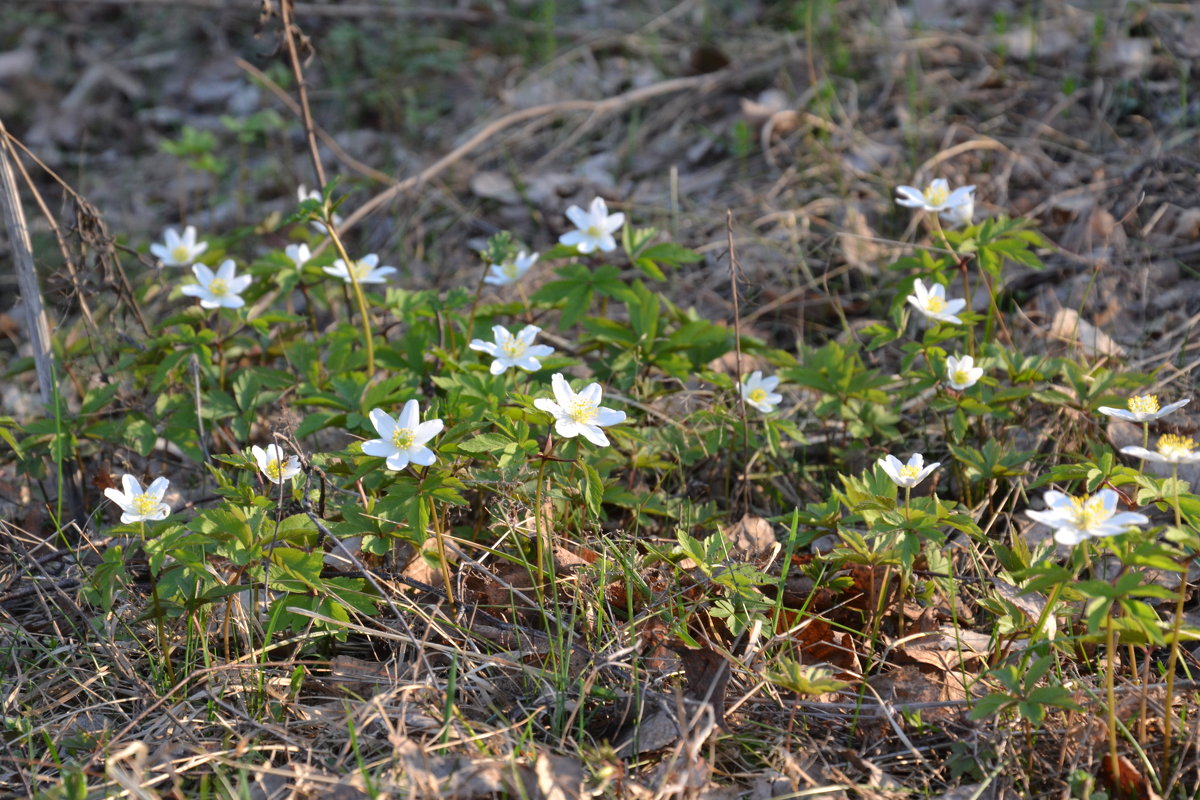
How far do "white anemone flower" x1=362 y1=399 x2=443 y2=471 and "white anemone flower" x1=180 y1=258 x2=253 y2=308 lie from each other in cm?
88

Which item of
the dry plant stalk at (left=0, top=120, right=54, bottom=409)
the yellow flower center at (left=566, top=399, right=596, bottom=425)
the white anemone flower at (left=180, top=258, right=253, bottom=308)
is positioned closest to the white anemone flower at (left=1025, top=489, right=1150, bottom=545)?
the yellow flower center at (left=566, top=399, right=596, bottom=425)

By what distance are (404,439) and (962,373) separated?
1.36 m

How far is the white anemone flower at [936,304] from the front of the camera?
8.05 ft

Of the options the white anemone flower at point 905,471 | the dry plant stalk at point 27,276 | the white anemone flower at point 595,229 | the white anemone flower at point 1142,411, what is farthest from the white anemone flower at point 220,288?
the white anemone flower at point 1142,411

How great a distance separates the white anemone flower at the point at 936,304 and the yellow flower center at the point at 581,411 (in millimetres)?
939

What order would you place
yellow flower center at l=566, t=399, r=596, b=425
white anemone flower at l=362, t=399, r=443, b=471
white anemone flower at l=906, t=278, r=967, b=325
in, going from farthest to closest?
1. white anemone flower at l=906, t=278, r=967, b=325
2. yellow flower center at l=566, t=399, r=596, b=425
3. white anemone flower at l=362, t=399, r=443, b=471

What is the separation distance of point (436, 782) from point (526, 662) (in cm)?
43

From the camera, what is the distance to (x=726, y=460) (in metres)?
2.72

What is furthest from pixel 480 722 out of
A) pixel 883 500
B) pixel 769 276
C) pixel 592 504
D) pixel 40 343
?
pixel 769 276

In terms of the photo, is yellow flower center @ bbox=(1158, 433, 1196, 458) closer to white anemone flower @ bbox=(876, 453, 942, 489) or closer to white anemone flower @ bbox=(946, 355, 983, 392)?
white anemone flower @ bbox=(876, 453, 942, 489)

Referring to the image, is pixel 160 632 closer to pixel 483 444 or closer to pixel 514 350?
pixel 483 444

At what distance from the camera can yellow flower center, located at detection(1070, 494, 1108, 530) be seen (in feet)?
5.36

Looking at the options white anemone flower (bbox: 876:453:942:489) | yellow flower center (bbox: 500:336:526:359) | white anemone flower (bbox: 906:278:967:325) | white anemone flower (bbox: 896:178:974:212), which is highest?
white anemone flower (bbox: 896:178:974:212)

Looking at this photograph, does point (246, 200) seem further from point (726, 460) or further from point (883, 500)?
point (883, 500)
